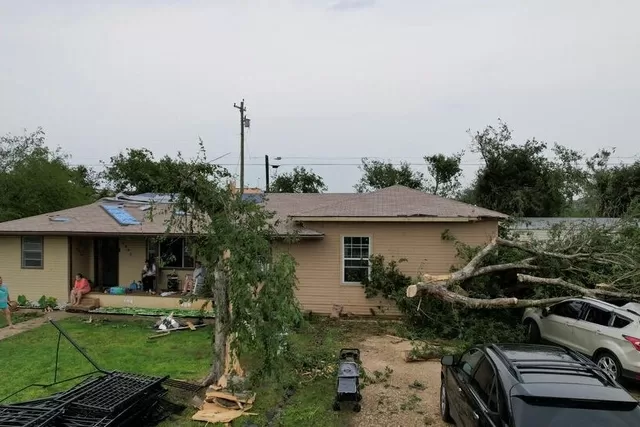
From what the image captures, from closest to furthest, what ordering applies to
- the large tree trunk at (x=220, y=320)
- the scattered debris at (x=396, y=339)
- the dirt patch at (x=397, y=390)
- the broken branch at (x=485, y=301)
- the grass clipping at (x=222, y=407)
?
the grass clipping at (x=222, y=407)
the dirt patch at (x=397, y=390)
the large tree trunk at (x=220, y=320)
the broken branch at (x=485, y=301)
the scattered debris at (x=396, y=339)

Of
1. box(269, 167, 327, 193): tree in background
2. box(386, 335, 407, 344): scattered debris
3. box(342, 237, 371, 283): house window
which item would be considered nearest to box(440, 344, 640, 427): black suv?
box(386, 335, 407, 344): scattered debris

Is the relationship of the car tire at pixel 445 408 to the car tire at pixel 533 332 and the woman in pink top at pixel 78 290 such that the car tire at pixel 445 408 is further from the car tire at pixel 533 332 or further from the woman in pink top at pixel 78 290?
the woman in pink top at pixel 78 290

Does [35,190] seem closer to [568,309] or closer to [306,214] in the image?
[306,214]

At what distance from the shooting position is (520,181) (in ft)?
123

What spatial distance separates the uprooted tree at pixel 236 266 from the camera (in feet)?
23.8

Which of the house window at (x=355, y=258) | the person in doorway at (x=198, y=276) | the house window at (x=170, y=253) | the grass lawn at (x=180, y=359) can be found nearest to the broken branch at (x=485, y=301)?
the grass lawn at (x=180, y=359)

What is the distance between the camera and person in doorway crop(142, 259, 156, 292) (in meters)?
17.1

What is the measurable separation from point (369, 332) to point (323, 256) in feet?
10.6

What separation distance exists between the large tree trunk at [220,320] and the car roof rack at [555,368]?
4.40 metres

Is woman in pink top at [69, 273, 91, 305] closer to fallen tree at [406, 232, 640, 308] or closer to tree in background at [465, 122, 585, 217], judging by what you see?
fallen tree at [406, 232, 640, 308]

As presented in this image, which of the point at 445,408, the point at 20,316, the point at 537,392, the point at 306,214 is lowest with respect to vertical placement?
the point at 20,316

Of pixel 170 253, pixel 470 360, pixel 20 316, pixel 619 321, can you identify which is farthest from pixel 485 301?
pixel 20 316

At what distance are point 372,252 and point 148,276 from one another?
7.81m

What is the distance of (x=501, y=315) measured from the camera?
42.5 feet
